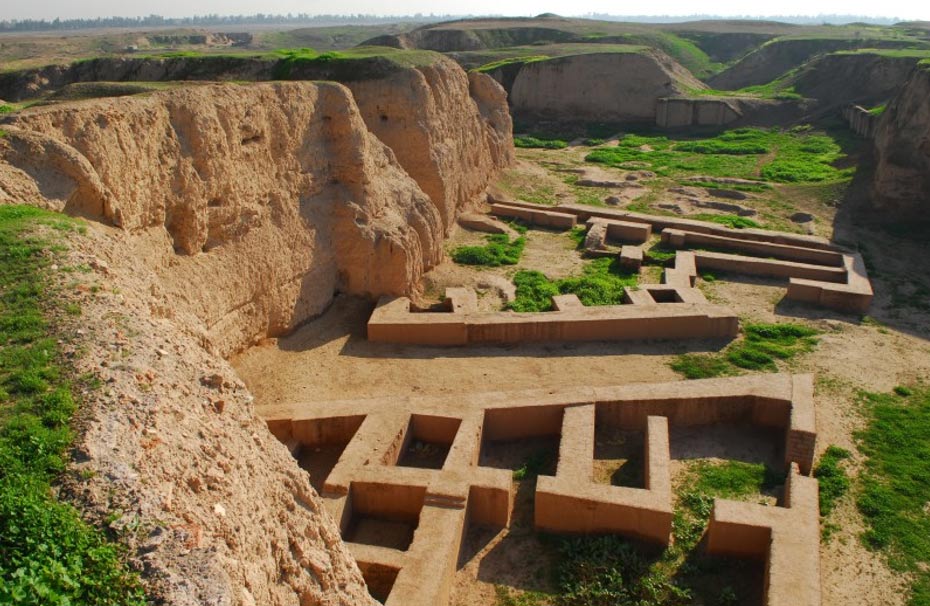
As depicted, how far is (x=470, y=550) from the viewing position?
8.14 metres

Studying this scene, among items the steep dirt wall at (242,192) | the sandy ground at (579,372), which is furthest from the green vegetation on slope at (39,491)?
the sandy ground at (579,372)

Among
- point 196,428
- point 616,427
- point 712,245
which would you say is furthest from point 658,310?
point 196,428

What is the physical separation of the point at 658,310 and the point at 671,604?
6.45m

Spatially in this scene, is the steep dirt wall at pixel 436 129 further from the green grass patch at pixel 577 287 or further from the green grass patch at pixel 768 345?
the green grass patch at pixel 768 345

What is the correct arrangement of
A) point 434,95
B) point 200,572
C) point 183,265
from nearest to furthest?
point 200,572 < point 183,265 < point 434,95

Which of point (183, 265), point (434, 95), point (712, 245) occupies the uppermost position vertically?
point (434, 95)

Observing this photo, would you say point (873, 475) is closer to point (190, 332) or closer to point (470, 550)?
point (470, 550)

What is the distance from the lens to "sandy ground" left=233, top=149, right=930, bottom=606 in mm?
7793

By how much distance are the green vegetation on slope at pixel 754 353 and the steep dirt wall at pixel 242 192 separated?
17.7 feet

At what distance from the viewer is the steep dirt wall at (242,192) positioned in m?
7.98

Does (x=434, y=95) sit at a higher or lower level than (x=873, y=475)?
higher

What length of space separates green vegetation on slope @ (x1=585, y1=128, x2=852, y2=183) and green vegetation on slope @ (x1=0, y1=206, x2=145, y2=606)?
22.6 metres

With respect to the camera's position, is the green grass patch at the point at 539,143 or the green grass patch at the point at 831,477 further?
the green grass patch at the point at 539,143

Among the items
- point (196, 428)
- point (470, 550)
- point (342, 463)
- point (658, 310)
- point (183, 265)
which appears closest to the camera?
point (196, 428)
